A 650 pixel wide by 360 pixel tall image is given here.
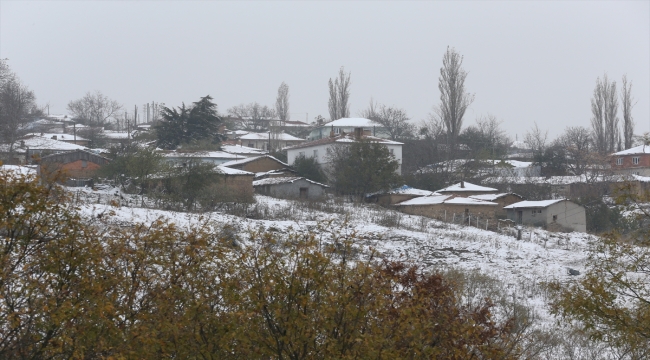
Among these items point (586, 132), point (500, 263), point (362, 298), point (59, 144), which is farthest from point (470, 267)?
point (586, 132)

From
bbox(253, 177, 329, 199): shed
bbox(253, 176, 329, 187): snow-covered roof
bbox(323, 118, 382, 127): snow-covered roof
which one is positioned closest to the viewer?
bbox(253, 177, 329, 199): shed

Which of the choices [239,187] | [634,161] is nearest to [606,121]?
[634,161]

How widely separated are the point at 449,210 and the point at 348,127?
105ft

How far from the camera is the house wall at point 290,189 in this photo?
139 feet

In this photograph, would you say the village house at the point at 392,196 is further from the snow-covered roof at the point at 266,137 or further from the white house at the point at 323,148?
the snow-covered roof at the point at 266,137

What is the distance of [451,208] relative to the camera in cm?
3988

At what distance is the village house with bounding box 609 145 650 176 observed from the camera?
59.2 meters

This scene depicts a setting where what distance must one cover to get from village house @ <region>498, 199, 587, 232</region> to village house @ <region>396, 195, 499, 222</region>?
Result: 178cm

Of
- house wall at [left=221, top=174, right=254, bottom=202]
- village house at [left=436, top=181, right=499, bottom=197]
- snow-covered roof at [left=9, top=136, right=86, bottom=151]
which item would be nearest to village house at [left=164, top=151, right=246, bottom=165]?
house wall at [left=221, top=174, right=254, bottom=202]

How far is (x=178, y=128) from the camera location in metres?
55.4

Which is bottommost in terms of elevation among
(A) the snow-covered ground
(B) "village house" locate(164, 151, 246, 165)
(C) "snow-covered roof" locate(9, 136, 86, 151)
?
(A) the snow-covered ground

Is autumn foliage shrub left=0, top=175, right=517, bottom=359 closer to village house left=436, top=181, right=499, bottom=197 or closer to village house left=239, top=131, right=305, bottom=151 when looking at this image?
village house left=436, top=181, right=499, bottom=197

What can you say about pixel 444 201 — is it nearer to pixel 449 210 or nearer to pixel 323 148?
pixel 449 210

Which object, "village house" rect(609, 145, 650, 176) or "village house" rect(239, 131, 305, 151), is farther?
"village house" rect(239, 131, 305, 151)
